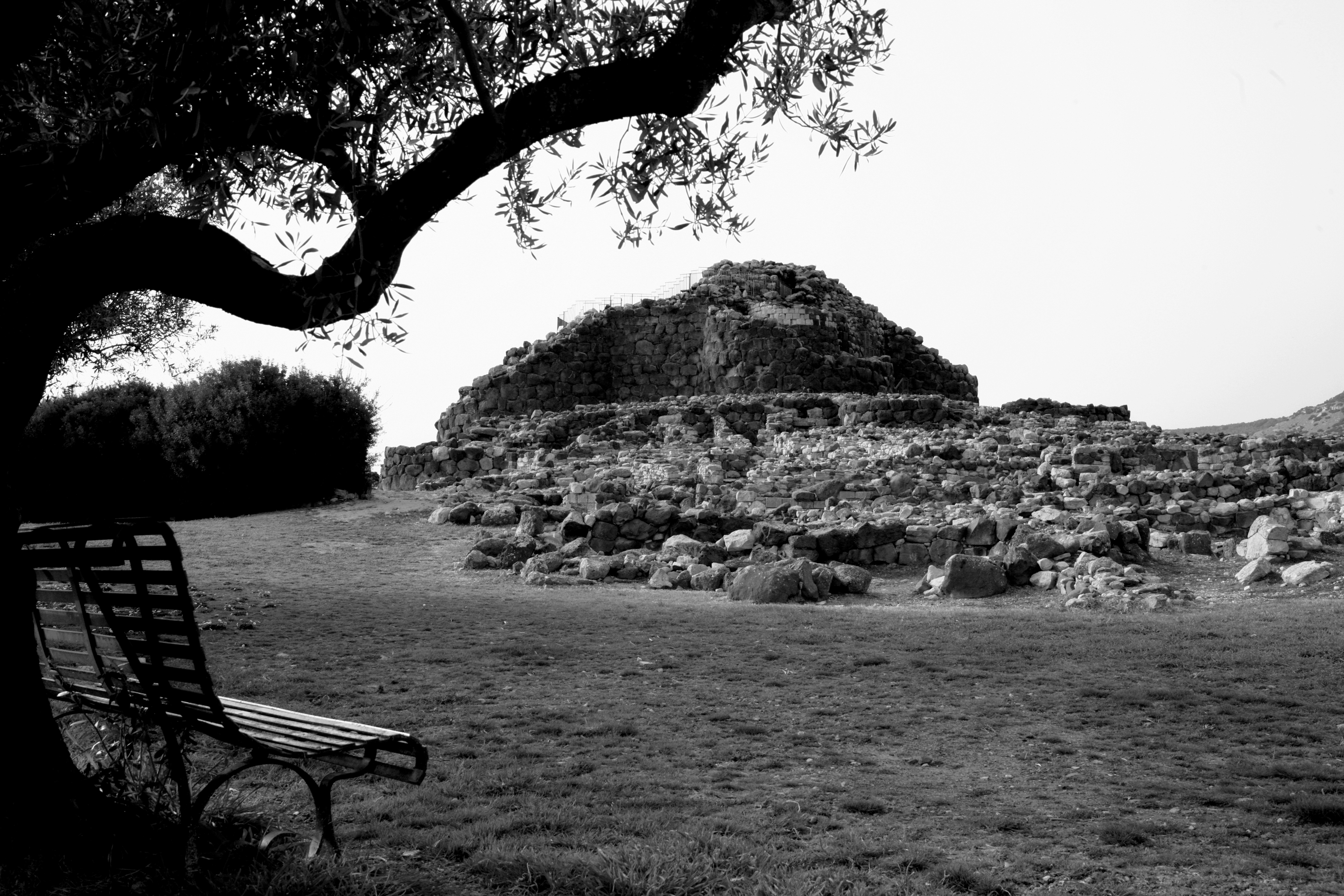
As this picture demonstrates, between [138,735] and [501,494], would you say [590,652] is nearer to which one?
[138,735]

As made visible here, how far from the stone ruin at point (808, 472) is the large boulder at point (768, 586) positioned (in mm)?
23

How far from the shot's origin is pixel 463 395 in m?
35.6

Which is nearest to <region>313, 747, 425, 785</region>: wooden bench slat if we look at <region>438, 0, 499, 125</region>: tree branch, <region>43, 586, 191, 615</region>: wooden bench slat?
<region>43, 586, 191, 615</region>: wooden bench slat

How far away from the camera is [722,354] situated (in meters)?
35.6

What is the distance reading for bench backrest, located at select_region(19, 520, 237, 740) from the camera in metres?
3.77

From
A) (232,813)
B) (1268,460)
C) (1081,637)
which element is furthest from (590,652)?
(1268,460)

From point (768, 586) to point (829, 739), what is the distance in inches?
218

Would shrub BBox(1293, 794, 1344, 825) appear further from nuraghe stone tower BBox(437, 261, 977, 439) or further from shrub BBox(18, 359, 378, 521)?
nuraghe stone tower BBox(437, 261, 977, 439)

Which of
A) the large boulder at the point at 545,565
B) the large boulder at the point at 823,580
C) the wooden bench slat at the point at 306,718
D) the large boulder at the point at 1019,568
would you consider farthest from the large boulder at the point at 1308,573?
the wooden bench slat at the point at 306,718

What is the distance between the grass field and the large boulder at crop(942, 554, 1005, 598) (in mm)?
432

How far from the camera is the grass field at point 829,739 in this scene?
441 centimetres

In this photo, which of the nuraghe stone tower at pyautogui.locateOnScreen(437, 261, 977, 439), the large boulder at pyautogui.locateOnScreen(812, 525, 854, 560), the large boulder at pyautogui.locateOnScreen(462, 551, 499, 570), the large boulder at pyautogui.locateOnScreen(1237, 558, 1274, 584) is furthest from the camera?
the nuraghe stone tower at pyautogui.locateOnScreen(437, 261, 977, 439)

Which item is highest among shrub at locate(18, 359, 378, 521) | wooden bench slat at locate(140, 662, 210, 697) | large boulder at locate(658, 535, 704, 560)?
shrub at locate(18, 359, 378, 521)

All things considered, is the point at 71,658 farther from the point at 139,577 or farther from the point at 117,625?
the point at 139,577
